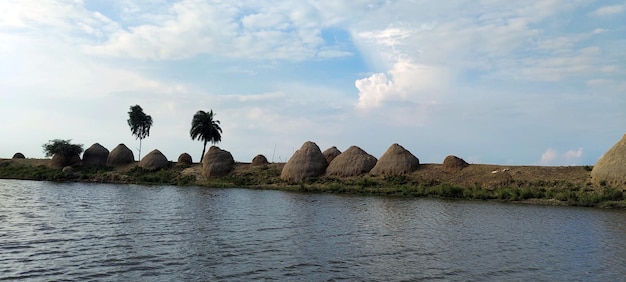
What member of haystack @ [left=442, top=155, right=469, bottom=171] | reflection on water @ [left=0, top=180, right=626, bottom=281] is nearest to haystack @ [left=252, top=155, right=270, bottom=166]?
haystack @ [left=442, top=155, right=469, bottom=171]

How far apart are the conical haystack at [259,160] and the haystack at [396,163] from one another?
18402 millimetres

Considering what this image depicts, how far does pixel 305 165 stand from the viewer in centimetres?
5412

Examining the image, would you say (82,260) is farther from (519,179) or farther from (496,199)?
(519,179)

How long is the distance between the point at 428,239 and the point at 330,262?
21.2ft

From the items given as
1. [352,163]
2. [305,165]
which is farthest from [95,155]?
[352,163]

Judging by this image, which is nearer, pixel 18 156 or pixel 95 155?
pixel 95 155

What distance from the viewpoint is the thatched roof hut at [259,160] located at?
63281 millimetres

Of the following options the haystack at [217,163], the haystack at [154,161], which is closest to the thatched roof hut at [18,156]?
the haystack at [154,161]

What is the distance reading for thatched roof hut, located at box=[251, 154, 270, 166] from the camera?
63281 millimetres

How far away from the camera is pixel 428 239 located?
1938 cm

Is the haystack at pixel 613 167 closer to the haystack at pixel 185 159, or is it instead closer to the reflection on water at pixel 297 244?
the reflection on water at pixel 297 244

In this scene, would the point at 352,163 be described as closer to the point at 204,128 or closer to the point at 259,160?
the point at 259,160

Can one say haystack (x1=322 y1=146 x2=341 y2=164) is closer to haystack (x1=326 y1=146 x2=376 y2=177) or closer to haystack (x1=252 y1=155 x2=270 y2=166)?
haystack (x1=326 y1=146 x2=376 y2=177)

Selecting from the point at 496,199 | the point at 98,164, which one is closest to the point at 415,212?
the point at 496,199
